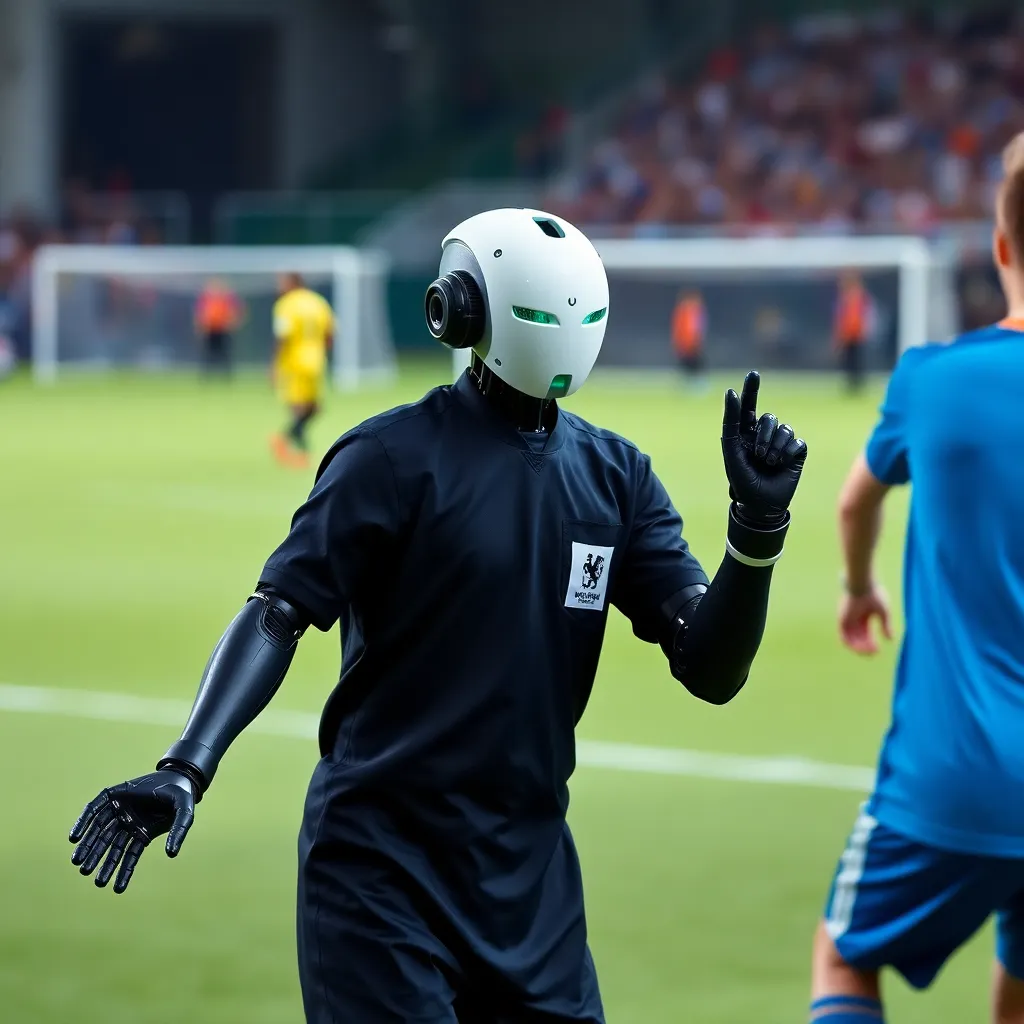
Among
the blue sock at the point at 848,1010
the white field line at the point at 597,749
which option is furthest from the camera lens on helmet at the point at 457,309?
the white field line at the point at 597,749

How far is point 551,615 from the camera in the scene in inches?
125

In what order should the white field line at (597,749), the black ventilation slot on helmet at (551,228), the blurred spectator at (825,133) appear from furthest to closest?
the blurred spectator at (825,133)
the white field line at (597,749)
the black ventilation slot on helmet at (551,228)

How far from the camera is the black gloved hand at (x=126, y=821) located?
2900 mm

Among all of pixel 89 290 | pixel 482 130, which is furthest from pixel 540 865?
pixel 482 130

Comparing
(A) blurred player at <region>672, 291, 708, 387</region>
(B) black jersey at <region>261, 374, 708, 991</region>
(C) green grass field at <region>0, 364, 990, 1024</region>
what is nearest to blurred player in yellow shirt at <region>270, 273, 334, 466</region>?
(C) green grass field at <region>0, 364, 990, 1024</region>

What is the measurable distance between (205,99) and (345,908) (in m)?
46.7

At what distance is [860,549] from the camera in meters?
4.01

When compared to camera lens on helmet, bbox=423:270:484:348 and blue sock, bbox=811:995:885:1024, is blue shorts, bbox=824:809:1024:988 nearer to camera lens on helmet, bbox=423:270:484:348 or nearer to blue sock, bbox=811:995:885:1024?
blue sock, bbox=811:995:885:1024

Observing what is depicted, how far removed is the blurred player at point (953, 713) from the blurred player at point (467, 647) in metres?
0.43

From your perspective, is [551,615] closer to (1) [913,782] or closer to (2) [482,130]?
(1) [913,782]

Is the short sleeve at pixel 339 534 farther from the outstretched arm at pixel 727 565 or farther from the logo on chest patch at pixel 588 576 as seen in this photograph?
the outstretched arm at pixel 727 565

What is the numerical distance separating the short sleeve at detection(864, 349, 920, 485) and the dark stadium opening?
44.1 m

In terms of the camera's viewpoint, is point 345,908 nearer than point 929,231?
Yes

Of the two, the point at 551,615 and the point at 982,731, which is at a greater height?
the point at 551,615
